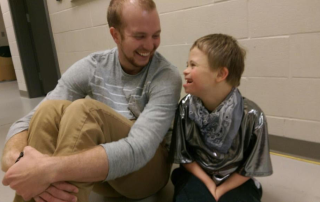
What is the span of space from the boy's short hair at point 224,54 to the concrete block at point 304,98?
24.2 inches

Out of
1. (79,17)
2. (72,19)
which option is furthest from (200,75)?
(72,19)

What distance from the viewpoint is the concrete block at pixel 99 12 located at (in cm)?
222

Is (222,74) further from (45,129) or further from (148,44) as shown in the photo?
(45,129)

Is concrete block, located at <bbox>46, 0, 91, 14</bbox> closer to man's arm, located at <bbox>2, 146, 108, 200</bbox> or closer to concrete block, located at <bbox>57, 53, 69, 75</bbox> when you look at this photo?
concrete block, located at <bbox>57, 53, 69, 75</bbox>

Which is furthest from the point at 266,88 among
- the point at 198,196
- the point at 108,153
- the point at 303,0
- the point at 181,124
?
the point at 108,153

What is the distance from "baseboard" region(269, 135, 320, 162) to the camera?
4.58 ft

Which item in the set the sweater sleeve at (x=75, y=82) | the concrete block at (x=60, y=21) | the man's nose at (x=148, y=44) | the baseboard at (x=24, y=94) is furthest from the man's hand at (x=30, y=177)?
the baseboard at (x=24, y=94)

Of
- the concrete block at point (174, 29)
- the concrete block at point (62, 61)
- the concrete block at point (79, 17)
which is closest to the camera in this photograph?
the concrete block at point (174, 29)

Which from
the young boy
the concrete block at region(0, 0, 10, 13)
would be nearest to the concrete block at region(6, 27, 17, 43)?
the concrete block at region(0, 0, 10, 13)

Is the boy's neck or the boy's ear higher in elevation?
the boy's ear

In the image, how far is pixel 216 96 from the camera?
0.94 m

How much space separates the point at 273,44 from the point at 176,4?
701 mm

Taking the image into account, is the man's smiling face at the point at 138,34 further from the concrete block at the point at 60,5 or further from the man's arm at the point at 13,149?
the concrete block at the point at 60,5

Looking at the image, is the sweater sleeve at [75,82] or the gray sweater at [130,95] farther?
the sweater sleeve at [75,82]
